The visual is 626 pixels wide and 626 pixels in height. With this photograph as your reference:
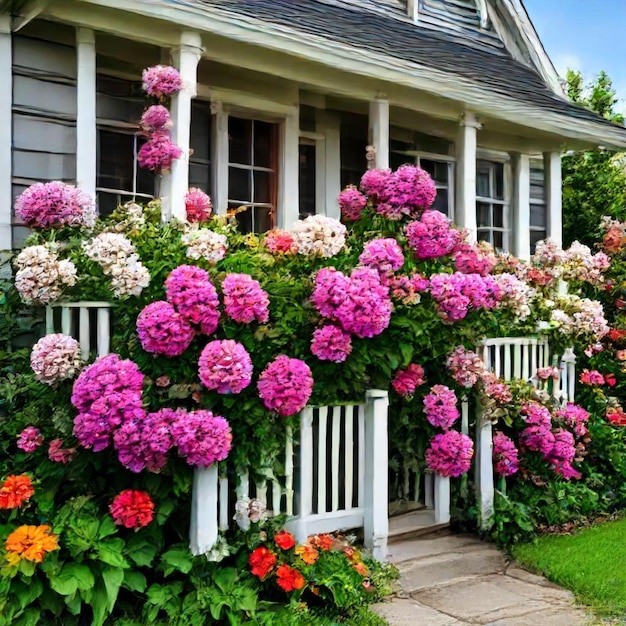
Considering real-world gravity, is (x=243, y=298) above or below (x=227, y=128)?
below

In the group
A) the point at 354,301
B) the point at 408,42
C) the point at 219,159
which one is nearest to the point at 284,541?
the point at 354,301

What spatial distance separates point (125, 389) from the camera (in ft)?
12.2

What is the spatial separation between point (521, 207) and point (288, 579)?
21.1 feet

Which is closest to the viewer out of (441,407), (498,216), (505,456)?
(441,407)

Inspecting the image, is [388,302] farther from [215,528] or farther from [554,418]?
[554,418]

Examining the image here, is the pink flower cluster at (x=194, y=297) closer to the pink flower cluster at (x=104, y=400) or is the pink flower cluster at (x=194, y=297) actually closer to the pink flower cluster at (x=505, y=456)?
the pink flower cluster at (x=104, y=400)

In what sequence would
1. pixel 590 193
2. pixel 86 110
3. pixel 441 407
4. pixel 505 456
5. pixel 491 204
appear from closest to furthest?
pixel 441 407, pixel 86 110, pixel 505 456, pixel 491 204, pixel 590 193

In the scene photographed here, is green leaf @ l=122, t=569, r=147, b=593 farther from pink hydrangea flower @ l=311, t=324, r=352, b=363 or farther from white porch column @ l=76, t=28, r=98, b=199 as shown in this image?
white porch column @ l=76, t=28, r=98, b=199

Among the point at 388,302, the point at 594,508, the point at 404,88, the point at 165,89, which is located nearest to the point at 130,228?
the point at 165,89

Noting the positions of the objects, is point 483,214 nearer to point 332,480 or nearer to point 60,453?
point 332,480

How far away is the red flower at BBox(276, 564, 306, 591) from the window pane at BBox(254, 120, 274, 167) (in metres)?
4.08

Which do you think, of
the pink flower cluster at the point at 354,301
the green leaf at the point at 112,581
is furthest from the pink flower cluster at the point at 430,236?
the green leaf at the point at 112,581

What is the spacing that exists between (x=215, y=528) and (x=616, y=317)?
4.84 meters

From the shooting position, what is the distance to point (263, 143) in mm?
6949
